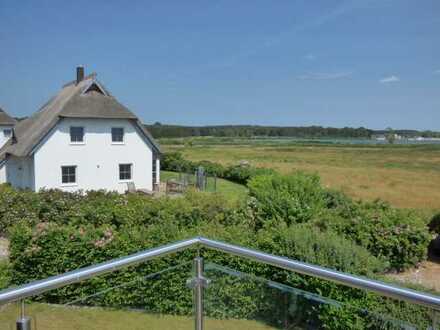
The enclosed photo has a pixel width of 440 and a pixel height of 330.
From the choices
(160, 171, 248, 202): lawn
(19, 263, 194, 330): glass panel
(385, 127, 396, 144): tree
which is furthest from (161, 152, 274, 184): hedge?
(385, 127, 396, 144): tree

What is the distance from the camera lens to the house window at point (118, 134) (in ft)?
64.5

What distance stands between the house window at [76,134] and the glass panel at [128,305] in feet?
55.0

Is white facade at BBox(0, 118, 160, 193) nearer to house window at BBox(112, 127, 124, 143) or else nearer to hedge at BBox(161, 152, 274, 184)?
house window at BBox(112, 127, 124, 143)

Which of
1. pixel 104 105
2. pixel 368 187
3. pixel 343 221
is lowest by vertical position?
pixel 368 187

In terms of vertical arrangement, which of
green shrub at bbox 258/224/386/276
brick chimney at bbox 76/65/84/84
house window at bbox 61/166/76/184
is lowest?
house window at bbox 61/166/76/184

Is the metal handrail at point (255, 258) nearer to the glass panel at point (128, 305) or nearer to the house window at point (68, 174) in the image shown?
the glass panel at point (128, 305)

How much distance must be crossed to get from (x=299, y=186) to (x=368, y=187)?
60.8 ft

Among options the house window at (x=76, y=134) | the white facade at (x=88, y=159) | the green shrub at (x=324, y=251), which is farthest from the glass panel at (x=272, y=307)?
the house window at (x=76, y=134)

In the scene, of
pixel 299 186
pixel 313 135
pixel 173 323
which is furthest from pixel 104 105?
pixel 313 135

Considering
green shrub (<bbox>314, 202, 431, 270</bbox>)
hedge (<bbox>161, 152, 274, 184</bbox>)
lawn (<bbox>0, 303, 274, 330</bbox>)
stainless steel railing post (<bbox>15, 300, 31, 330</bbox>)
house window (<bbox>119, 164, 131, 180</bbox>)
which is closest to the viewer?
stainless steel railing post (<bbox>15, 300, 31, 330</bbox>)

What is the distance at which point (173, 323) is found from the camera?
285 cm

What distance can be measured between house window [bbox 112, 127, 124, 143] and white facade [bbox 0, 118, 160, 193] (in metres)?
0.17

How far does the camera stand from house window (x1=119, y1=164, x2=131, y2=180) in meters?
20.1

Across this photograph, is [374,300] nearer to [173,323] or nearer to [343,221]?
[173,323]
